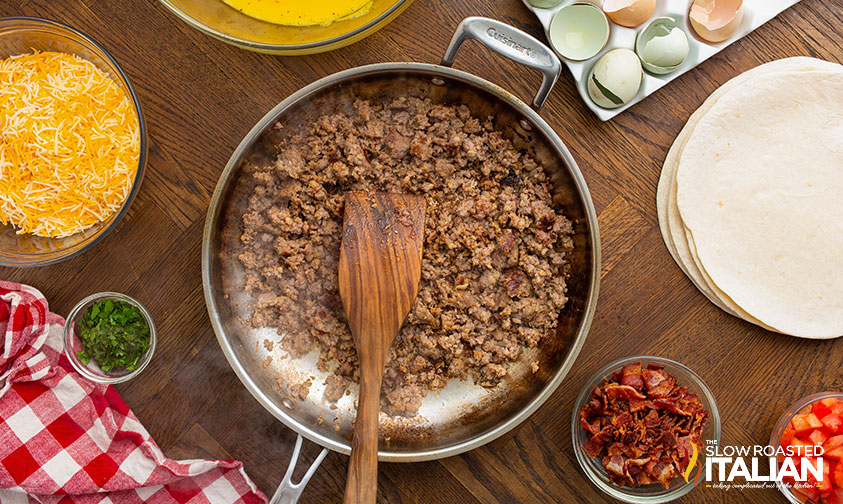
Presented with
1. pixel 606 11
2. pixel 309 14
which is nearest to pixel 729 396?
pixel 606 11

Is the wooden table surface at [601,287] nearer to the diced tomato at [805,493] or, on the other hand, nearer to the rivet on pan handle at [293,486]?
the diced tomato at [805,493]

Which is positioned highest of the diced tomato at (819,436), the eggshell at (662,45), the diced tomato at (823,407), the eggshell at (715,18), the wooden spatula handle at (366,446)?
the eggshell at (715,18)

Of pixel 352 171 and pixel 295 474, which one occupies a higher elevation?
pixel 352 171

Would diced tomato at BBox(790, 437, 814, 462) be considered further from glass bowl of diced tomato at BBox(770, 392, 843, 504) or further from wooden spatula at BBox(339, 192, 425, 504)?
wooden spatula at BBox(339, 192, 425, 504)

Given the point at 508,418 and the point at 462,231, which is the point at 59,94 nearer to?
the point at 462,231

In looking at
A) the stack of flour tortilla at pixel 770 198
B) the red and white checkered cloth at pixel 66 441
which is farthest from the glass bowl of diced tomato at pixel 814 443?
the red and white checkered cloth at pixel 66 441

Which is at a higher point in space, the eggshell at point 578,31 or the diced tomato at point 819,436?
the eggshell at point 578,31
